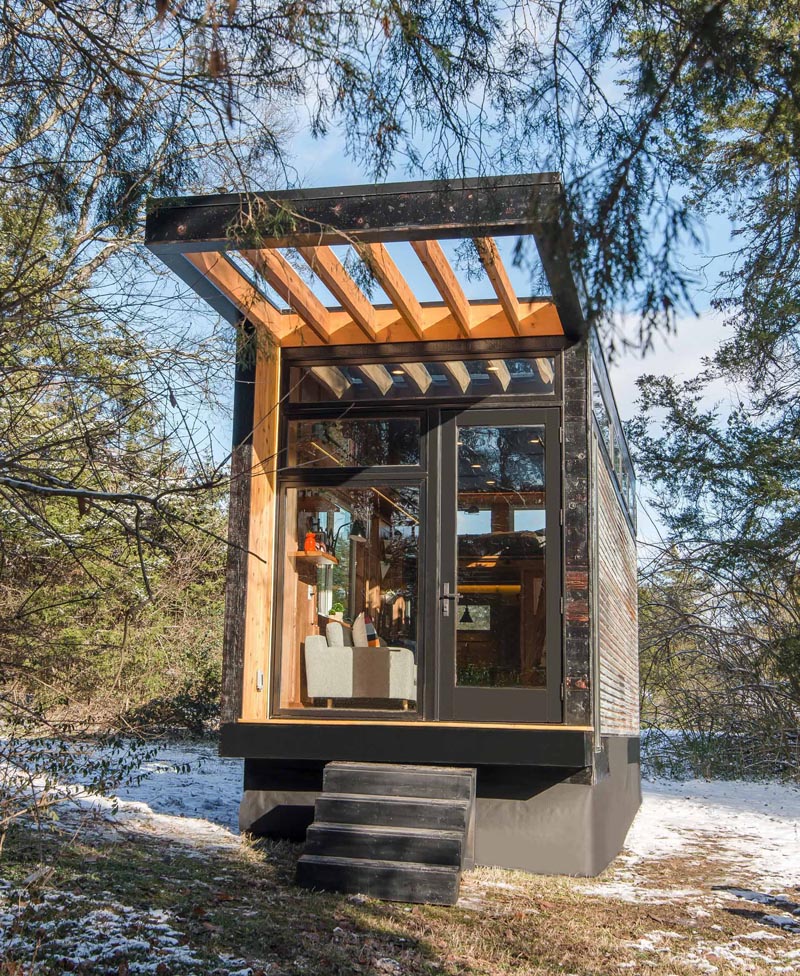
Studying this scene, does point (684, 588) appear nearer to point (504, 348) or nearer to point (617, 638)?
point (617, 638)

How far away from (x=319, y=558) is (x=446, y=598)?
38.6 inches

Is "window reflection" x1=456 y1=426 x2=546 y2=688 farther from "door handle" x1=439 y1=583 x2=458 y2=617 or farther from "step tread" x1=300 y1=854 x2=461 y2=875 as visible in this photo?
"step tread" x1=300 y1=854 x2=461 y2=875

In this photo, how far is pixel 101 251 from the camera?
23.2ft

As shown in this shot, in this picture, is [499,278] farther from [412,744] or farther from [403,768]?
[403,768]

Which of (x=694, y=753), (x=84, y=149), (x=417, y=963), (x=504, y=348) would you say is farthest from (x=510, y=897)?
(x=694, y=753)

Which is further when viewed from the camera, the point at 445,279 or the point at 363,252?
the point at 445,279

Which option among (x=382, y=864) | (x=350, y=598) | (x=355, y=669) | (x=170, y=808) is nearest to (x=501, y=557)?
(x=350, y=598)

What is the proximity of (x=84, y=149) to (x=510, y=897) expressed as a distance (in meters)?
4.43

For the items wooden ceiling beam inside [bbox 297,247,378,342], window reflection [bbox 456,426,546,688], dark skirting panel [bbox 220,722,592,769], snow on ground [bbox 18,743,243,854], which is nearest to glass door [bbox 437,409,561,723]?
window reflection [bbox 456,426,546,688]

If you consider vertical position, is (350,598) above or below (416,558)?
below

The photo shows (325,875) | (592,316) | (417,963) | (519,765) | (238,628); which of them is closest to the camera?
(592,316)

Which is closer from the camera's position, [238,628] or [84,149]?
[84,149]

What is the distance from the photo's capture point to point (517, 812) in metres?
6.46

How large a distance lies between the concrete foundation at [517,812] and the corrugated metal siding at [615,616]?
0.65 meters
